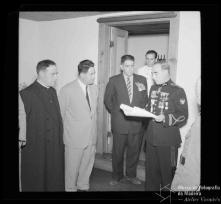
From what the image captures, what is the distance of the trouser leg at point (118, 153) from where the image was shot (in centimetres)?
209

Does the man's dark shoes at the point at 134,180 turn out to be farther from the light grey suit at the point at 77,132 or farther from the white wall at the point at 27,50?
the white wall at the point at 27,50

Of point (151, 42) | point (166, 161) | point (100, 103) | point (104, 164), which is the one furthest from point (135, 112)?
point (151, 42)

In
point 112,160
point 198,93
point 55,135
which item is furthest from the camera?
point 112,160

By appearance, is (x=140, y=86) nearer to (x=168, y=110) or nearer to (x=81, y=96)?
(x=168, y=110)

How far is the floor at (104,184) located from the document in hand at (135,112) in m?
0.49

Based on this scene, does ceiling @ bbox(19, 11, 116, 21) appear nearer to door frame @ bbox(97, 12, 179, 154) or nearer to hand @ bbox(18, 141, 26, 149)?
door frame @ bbox(97, 12, 179, 154)

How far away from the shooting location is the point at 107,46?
2094 millimetres

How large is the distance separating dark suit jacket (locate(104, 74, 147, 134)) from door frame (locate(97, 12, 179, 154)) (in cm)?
5

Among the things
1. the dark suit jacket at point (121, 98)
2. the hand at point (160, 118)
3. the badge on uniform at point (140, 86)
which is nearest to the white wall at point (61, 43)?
the dark suit jacket at point (121, 98)

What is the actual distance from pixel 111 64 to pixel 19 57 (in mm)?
622
